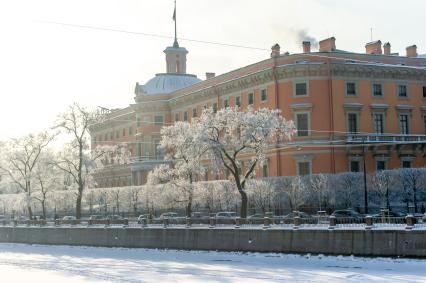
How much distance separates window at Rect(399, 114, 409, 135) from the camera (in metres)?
67.9

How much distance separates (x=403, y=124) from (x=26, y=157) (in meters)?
39.3

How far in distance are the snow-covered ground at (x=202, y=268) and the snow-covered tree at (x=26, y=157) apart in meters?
20.7

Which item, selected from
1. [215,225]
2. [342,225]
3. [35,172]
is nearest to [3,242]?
[35,172]

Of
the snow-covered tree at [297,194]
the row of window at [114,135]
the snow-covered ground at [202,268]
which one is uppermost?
the row of window at [114,135]

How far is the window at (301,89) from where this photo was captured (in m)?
65.6

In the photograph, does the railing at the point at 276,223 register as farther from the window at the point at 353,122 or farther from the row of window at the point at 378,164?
the window at the point at 353,122

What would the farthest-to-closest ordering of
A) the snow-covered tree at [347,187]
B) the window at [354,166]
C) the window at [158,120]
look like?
the window at [158,120], the window at [354,166], the snow-covered tree at [347,187]

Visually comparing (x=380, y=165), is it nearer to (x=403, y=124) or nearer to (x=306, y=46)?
(x=403, y=124)

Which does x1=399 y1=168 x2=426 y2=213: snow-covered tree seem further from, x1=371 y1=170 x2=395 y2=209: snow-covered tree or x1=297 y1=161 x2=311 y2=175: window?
x1=297 y1=161 x2=311 y2=175: window

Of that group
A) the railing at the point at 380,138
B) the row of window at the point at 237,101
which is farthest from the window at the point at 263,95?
the railing at the point at 380,138

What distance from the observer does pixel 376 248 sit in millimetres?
38781

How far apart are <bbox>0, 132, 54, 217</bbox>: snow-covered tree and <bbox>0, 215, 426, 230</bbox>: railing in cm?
1300

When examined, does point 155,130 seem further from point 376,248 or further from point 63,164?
point 376,248

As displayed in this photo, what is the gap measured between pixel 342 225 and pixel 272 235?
5.14m
